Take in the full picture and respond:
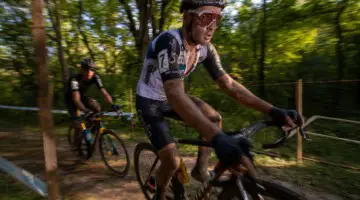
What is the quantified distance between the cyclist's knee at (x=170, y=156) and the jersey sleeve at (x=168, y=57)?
70cm

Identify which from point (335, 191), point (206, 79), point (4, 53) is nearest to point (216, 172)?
point (335, 191)

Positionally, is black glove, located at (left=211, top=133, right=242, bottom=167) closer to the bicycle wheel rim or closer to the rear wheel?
the bicycle wheel rim

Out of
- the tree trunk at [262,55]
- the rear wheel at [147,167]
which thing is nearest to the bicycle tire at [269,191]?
the rear wheel at [147,167]

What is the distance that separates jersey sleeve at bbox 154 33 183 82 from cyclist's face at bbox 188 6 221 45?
0.21 metres

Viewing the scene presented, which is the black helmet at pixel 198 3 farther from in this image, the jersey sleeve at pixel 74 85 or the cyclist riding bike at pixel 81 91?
the jersey sleeve at pixel 74 85

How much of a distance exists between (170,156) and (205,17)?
128cm

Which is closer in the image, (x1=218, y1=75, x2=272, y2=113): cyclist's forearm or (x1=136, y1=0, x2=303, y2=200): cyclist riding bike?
(x1=136, y1=0, x2=303, y2=200): cyclist riding bike

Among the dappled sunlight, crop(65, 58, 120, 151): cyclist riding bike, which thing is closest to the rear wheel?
crop(65, 58, 120, 151): cyclist riding bike

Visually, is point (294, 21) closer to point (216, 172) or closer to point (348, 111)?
point (348, 111)

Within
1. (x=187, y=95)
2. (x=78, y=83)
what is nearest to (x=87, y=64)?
(x=78, y=83)

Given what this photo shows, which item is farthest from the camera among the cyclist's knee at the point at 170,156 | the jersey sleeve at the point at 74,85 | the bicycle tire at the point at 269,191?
the jersey sleeve at the point at 74,85

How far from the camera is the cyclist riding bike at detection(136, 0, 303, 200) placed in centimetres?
180

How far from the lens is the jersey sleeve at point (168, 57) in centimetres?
208

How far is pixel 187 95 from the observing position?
7.13ft
